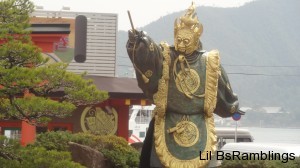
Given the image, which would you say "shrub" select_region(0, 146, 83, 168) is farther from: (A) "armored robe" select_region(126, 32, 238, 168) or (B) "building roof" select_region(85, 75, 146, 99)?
(B) "building roof" select_region(85, 75, 146, 99)

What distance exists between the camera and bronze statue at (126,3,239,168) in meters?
5.78

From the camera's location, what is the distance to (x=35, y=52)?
5.48m

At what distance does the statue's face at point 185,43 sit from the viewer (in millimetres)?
5918

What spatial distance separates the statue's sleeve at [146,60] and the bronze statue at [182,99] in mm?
10

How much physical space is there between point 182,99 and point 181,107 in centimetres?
8

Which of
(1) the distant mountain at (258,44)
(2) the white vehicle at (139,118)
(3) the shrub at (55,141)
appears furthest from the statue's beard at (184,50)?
(1) the distant mountain at (258,44)

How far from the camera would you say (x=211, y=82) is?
5.95 m

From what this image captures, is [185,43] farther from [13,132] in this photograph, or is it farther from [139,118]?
[139,118]

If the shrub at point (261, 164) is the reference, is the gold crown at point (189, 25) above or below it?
above

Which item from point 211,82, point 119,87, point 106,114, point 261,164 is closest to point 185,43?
point 211,82

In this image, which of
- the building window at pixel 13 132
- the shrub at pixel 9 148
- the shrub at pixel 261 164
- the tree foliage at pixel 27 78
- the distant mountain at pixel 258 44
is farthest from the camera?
the distant mountain at pixel 258 44

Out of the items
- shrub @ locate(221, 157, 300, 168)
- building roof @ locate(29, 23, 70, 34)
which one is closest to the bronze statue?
shrub @ locate(221, 157, 300, 168)

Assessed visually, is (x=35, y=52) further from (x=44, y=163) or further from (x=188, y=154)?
(x=188, y=154)

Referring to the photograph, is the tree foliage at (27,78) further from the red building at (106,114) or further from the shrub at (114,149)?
the red building at (106,114)
